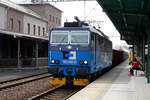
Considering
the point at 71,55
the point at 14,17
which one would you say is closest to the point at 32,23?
the point at 14,17

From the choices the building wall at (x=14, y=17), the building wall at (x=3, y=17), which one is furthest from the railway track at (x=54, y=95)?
the building wall at (x=14, y=17)

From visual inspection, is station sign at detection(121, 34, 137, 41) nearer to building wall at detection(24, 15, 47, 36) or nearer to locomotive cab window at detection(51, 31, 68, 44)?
building wall at detection(24, 15, 47, 36)

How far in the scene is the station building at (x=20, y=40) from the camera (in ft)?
82.5

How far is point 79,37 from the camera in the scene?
42.5ft

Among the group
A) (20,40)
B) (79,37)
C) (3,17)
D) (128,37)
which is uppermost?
(3,17)

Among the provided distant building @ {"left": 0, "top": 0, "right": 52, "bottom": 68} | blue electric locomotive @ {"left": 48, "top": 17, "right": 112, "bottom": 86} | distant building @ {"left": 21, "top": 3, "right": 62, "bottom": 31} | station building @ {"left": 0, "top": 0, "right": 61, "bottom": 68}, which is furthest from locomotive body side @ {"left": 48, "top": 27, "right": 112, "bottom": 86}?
distant building @ {"left": 21, "top": 3, "right": 62, "bottom": 31}

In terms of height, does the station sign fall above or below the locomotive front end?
above

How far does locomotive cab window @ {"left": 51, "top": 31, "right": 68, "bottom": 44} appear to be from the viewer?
13086 mm

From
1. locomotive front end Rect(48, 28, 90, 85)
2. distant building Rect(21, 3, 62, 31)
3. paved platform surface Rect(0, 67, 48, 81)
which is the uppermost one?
distant building Rect(21, 3, 62, 31)

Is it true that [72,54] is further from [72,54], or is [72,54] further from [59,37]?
[59,37]

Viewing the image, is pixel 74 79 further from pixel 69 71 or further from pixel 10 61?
pixel 10 61

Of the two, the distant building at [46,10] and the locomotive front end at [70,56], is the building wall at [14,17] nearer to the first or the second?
the distant building at [46,10]

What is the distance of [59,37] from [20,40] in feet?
50.1

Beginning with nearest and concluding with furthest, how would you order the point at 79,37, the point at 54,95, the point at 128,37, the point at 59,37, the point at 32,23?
the point at 54,95 → the point at 79,37 → the point at 59,37 → the point at 128,37 → the point at 32,23
